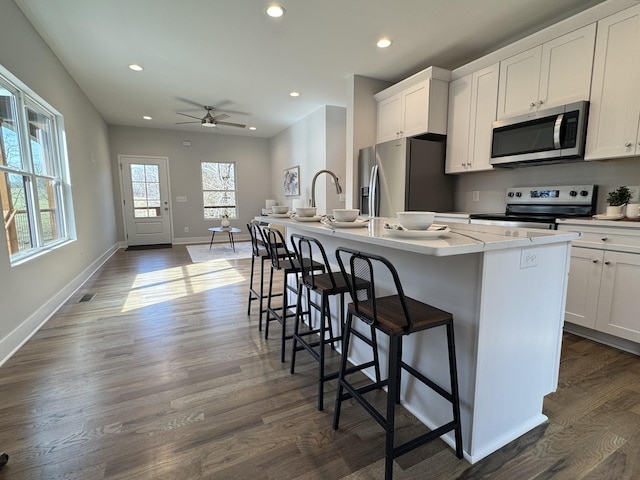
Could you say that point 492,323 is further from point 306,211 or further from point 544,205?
point 544,205

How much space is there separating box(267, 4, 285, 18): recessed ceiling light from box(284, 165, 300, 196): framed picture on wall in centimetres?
380

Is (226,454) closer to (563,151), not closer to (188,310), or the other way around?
(188,310)

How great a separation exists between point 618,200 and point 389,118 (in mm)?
2513

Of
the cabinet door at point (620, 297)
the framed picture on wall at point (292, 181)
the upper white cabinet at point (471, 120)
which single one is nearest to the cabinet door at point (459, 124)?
the upper white cabinet at point (471, 120)

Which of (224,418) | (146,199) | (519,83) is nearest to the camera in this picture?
(224,418)

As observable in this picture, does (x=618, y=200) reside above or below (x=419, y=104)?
below

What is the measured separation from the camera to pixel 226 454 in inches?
53.0

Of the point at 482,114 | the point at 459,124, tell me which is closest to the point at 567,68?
the point at 482,114

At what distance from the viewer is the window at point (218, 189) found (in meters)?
7.68

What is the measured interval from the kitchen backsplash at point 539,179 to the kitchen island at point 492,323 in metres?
1.69

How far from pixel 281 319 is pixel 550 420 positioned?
1.65 m

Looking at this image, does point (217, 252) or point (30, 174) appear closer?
point (30, 174)

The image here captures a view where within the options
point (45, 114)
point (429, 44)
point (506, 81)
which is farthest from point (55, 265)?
point (506, 81)

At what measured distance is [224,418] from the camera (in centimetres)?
157
